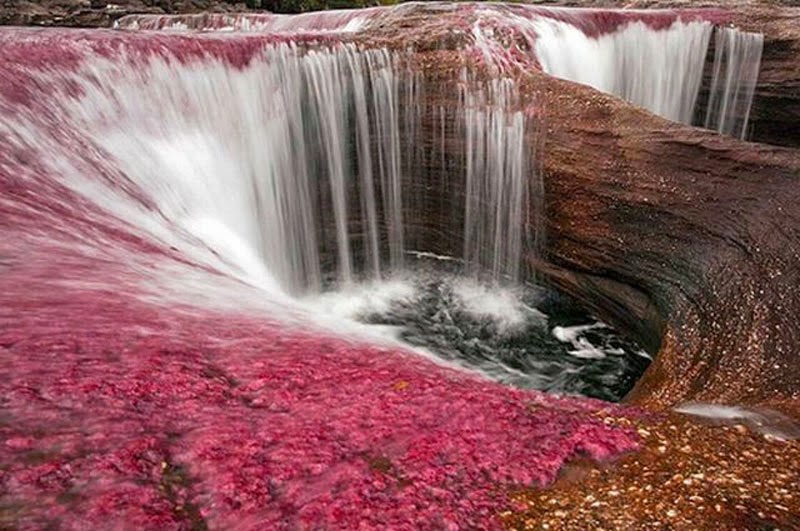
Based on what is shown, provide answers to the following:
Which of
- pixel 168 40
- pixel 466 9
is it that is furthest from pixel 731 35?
pixel 168 40

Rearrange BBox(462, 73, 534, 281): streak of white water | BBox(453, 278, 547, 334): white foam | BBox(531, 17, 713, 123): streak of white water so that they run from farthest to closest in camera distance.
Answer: BBox(531, 17, 713, 123): streak of white water, BBox(453, 278, 547, 334): white foam, BBox(462, 73, 534, 281): streak of white water

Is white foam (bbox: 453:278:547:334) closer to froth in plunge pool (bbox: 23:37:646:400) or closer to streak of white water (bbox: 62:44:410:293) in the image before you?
froth in plunge pool (bbox: 23:37:646:400)

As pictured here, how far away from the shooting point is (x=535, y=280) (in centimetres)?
911

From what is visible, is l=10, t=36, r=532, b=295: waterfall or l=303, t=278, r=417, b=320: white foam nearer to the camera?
l=10, t=36, r=532, b=295: waterfall

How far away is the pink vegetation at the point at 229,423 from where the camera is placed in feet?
6.26

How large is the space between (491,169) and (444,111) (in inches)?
44.0

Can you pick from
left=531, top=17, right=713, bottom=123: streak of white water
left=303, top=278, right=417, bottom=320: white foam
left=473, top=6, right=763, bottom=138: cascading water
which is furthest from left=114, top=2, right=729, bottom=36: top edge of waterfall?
left=303, top=278, right=417, bottom=320: white foam

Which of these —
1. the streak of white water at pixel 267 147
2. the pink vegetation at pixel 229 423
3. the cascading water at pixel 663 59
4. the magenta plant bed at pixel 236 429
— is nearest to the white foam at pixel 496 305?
the streak of white water at pixel 267 147

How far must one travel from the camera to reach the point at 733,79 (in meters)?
14.0

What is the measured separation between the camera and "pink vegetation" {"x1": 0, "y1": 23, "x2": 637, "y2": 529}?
75.1 inches

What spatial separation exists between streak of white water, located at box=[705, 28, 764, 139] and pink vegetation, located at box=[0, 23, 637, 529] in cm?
1361

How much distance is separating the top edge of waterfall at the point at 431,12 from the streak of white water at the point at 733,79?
0.53m

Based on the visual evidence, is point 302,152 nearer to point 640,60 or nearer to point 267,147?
point 267,147

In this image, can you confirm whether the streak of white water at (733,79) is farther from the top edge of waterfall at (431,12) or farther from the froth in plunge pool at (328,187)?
the froth in plunge pool at (328,187)
